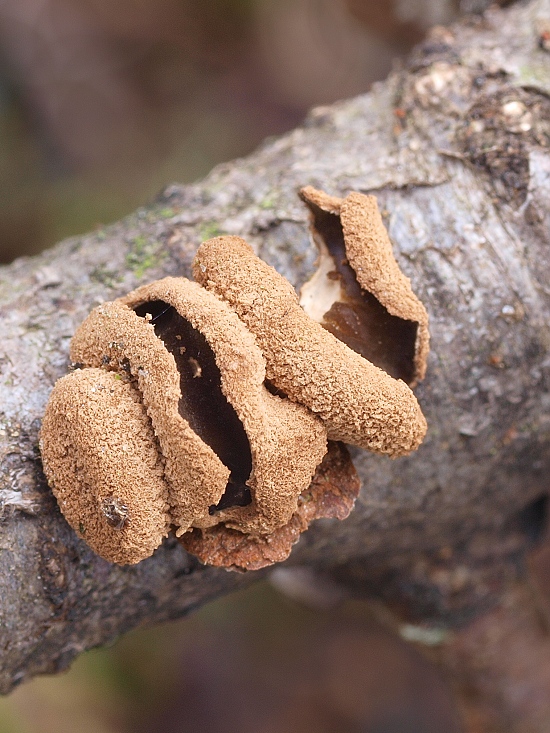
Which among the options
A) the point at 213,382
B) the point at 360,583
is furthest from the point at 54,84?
the point at 213,382

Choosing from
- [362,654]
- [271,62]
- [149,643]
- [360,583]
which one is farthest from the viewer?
[271,62]

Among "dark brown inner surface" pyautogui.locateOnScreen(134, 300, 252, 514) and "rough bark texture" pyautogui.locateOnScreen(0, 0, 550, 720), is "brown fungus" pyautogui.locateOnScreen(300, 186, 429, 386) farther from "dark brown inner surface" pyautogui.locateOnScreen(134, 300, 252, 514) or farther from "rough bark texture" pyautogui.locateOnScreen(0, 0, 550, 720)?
"dark brown inner surface" pyautogui.locateOnScreen(134, 300, 252, 514)

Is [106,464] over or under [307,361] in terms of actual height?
under

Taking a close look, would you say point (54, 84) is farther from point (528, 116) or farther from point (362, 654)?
point (362, 654)

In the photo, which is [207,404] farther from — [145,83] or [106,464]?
[145,83]

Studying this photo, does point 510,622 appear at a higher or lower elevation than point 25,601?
higher

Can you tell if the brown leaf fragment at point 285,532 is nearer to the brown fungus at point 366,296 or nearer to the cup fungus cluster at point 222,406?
the cup fungus cluster at point 222,406

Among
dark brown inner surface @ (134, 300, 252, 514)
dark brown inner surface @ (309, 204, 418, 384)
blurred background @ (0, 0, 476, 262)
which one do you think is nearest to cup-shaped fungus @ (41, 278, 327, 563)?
dark brown inner surface @ (134, 300, 252, 514)

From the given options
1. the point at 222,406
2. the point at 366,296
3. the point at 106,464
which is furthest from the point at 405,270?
the point at 106,464
